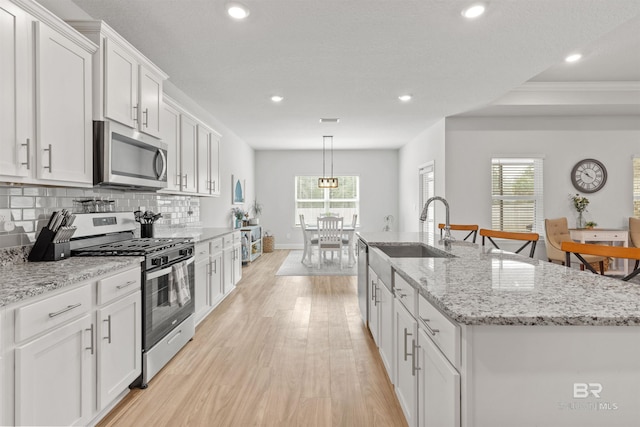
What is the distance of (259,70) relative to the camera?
138 inches

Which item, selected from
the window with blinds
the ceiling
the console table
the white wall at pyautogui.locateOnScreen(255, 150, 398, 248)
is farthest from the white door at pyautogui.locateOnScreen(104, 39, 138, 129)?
the window with blinds

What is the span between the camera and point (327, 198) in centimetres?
892

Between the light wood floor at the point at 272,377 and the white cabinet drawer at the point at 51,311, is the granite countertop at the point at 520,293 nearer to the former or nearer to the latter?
the light wood floor at the point at 272,377

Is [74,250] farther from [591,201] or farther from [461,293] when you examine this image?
[591,201]

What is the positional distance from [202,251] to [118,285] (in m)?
1.41

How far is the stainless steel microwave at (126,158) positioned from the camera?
210cm

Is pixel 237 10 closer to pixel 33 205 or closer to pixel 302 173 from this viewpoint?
pixel 33 205

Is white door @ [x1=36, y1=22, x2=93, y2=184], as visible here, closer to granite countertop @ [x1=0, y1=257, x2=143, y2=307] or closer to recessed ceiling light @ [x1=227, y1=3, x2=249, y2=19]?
granite countertop @ [x1=0, y1=257, x2=143, y2=307]

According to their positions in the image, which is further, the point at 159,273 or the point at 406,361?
the point at 159,273

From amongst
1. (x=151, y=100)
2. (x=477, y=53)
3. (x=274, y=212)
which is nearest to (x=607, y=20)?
(x=477, y=53)

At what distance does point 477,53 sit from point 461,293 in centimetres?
287

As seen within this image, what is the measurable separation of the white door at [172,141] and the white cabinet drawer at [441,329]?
9.01ft

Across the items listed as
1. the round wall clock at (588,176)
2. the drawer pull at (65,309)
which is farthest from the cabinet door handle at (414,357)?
the round wall clock at (588,176)

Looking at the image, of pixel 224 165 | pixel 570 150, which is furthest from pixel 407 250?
pixel 570 150
